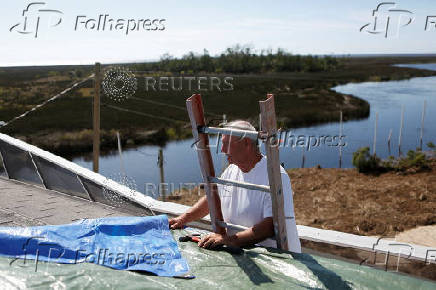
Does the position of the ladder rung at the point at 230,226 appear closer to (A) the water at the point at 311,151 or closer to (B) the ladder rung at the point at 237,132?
(B) the ladder rung at the point at 237,132

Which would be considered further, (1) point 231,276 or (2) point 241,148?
(2) point 241,148

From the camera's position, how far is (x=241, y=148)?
2.74 m

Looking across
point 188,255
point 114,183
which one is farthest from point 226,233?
point 114,183

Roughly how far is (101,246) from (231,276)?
86 centimetres

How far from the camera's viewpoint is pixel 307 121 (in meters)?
39.3

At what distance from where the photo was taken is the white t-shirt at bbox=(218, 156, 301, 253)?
2.78 metres

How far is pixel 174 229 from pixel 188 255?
0.50m

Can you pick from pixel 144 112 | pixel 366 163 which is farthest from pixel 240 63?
pixel 366 163

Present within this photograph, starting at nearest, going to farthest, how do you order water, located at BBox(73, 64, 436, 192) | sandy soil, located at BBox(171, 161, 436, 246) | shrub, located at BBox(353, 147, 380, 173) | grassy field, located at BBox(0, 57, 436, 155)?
sandy soil, located at BBox(171, 161, 436, 246) → shrub, located at BBox(353, 147, 380, 173) → water, located at BBox(73, 64, 436, 192) → grassy field, located at BBox(0, 57, 436, 155)

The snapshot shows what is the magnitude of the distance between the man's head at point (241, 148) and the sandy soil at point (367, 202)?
7641 mm

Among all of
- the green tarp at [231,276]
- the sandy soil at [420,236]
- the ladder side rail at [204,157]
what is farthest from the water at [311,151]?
the green tarp at [231,276]

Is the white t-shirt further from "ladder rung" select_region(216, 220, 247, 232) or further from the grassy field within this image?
the grassy field

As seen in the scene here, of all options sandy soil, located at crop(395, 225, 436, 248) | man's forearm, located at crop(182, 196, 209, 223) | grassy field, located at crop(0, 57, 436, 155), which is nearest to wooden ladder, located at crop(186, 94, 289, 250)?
man's forearm, located at crop(182, 196, 209, 223)

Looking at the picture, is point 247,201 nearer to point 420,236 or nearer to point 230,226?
point 230,226
